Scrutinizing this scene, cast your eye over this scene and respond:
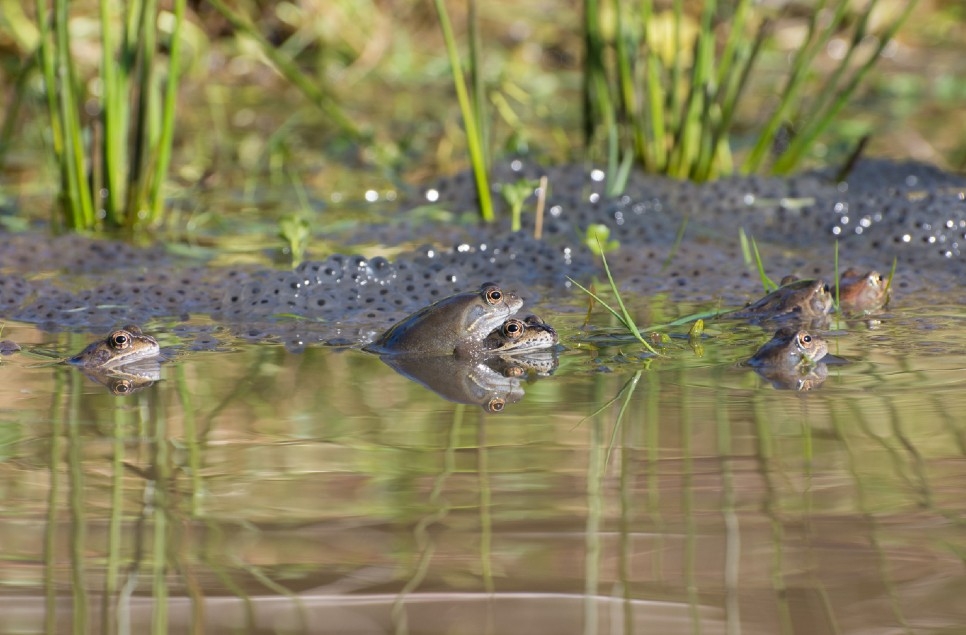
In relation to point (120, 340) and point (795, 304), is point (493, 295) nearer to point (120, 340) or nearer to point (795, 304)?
point (795, 304)

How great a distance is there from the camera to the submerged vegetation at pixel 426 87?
426cm

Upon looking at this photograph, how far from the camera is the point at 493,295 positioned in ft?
11.3

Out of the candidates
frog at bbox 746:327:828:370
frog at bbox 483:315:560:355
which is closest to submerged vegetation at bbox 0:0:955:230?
frog at bbox 483:315:560:355

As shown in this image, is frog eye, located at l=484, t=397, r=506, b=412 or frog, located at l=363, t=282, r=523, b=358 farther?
frog, located at l=363, t=282, r=523, b=358

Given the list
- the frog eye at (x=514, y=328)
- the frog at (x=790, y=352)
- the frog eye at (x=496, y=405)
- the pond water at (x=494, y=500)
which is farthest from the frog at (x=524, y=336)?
the frog at (x=790, y=352)

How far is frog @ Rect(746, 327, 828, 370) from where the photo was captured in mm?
3062

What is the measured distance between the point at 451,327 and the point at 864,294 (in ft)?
3.67

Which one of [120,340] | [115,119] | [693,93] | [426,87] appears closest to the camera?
[120,340]

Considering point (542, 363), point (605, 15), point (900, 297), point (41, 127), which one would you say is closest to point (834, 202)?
point (900, 297)

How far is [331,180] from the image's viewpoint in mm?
5621

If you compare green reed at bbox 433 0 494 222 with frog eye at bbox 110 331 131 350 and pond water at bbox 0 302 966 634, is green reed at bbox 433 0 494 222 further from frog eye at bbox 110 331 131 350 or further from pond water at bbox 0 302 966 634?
frog eye at bbox 110 331 131 350

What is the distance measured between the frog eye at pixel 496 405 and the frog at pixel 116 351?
2.96 ft

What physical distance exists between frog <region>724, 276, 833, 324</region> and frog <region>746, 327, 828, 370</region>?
28 cm

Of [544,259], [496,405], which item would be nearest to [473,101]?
[544,259]
